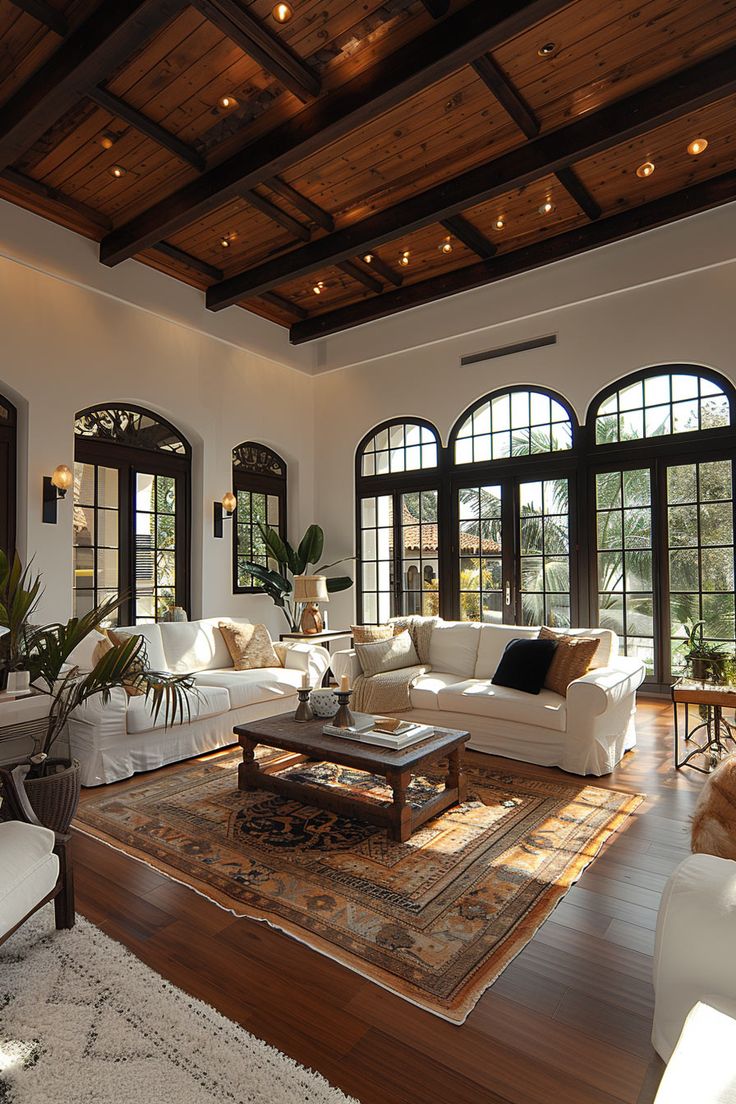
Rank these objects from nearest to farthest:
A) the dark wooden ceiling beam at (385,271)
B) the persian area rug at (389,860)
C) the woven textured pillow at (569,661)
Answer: the persian area rug at (389,860) < the woven textured pillow at (569,661) < the dark wooden ceiling beam at (385,271)

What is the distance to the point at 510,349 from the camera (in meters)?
6.87

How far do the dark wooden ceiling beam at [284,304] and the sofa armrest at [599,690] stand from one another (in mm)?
5358

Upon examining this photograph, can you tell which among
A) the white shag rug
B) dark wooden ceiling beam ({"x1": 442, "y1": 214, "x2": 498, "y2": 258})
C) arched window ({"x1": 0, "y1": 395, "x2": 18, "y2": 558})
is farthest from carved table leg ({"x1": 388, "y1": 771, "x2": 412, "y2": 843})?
dark wooden ceiling beam ({"x1": 442, "y1": 214, "x2": 498, "y2": 258})

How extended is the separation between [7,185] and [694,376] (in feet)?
19.9

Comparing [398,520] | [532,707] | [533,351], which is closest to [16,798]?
[532,707]

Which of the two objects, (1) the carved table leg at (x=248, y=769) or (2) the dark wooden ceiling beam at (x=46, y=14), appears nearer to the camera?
(2) the dark wooden ceiling beam at (x=46, y=14)

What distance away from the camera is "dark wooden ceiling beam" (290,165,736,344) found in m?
5.23

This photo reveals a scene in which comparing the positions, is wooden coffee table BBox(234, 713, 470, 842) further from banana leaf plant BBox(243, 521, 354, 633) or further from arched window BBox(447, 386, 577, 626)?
banana leaf plant BBox(243, 521, 354, 633)

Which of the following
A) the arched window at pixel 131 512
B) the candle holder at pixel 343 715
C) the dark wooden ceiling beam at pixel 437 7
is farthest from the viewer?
the arched window at pixel 131 512

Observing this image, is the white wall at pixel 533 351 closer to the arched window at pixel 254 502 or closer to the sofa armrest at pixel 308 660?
the arched window at pixel 254 502

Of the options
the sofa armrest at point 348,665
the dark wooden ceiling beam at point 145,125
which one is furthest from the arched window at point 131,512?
the dark wooden ceiling beam at point 145,125

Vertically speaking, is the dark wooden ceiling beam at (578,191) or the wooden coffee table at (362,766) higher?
the dark wooden ceiling beam at (578,191)

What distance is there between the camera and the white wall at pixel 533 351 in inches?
226

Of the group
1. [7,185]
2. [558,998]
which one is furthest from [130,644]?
[7,185]
